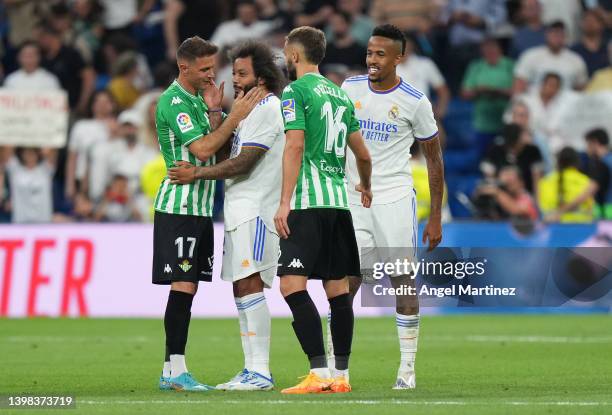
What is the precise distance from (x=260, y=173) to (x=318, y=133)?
74 cm

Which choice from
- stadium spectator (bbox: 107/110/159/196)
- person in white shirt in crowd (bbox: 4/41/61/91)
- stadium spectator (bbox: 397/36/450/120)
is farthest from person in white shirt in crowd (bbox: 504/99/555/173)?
person in white shirt in crowd (bbox: 4/41/61/91)

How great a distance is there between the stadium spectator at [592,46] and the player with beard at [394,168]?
12.2 meters

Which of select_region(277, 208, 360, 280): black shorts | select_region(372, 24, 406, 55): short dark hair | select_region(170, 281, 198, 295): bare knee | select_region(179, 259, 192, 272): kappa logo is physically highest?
select_region(372, 24, 406, 55): short dark hair

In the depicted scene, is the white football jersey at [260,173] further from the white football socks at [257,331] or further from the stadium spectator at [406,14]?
the stadium spectator at [406,14]

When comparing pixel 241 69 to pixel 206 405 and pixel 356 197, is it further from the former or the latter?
pixel 206 405

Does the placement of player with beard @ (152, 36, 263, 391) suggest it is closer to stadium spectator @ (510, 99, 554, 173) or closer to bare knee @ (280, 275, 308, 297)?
bare knee @ (280, 275, 308, 297)

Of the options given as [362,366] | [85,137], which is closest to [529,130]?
[85,137]

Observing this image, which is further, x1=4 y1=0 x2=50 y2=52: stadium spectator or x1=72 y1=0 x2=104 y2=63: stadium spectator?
x1=4 y1=0 x2=50 y2=52: stadium spectator

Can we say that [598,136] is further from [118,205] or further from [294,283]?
[294,283]

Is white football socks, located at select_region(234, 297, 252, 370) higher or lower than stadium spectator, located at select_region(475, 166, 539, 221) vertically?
lower

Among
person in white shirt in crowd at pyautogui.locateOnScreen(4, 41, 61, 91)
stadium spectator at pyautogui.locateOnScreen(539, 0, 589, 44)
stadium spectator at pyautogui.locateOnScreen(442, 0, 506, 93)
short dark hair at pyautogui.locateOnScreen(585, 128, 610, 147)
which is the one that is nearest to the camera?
short dark hair at pyautogui.locateOnScreen(585, 128, 610, 147)

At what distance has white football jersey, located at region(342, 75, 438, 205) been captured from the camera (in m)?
9.70

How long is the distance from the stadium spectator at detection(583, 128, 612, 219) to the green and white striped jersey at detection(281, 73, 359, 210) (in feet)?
33.2

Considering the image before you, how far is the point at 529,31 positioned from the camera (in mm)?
21875
